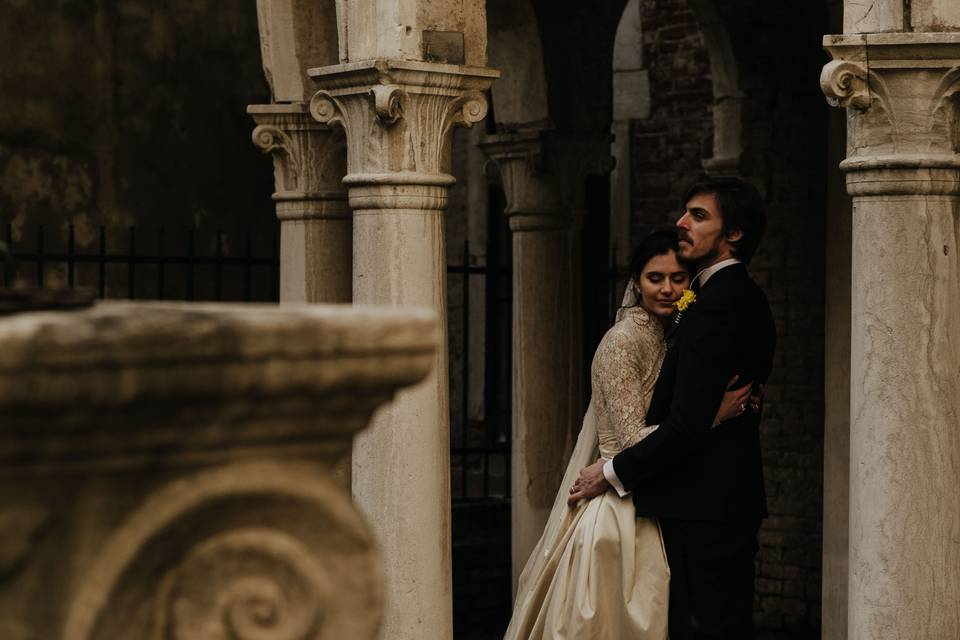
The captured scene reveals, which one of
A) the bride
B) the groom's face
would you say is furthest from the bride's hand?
the groom's face

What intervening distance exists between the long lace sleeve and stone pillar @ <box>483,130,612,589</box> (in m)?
3.15

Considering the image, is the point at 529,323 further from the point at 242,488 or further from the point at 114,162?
the point at 242,488

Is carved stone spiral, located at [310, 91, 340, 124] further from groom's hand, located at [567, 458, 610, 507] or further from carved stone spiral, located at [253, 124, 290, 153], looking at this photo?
groom's hand, located at [567, 458, 610, 507]

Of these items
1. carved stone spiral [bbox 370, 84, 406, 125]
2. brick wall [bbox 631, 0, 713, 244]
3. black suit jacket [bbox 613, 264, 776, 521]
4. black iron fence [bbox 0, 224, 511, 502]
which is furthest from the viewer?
brick wall [bbox 631, 0, 713, 244]

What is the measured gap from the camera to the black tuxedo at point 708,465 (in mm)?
5059

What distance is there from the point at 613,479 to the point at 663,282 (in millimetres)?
634

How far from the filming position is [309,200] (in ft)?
25.9

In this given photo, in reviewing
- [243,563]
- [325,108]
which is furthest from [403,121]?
[243,563]

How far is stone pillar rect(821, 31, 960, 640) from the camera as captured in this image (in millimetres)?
4898

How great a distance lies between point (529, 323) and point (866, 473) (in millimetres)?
3849

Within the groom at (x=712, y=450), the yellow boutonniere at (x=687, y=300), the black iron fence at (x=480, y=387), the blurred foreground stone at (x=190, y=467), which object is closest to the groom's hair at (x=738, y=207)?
the groom at (x=712, y=450)

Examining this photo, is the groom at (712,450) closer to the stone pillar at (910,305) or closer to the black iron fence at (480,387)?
the stone pillar at (910,305)

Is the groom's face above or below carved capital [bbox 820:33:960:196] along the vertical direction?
below

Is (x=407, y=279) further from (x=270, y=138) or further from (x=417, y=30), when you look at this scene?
(x=270, y=138)
